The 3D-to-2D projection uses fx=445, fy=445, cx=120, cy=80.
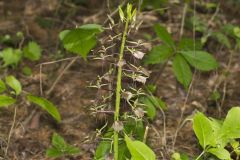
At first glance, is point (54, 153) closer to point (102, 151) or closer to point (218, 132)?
point (102, 151)

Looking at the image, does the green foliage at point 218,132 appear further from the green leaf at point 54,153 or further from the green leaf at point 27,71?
the green leaf at point 27,71

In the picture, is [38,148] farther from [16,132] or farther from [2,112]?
[2,112]

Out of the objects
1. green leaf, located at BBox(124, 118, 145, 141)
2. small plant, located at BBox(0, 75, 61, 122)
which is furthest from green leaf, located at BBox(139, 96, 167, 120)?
small plant, located at BBox(0, 75, 61, 122)

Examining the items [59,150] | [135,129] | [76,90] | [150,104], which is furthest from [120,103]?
[76,90]

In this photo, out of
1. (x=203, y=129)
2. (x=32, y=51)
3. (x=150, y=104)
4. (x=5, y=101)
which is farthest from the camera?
(x=32, y=51)

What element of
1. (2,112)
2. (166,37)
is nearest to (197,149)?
(166,37)
